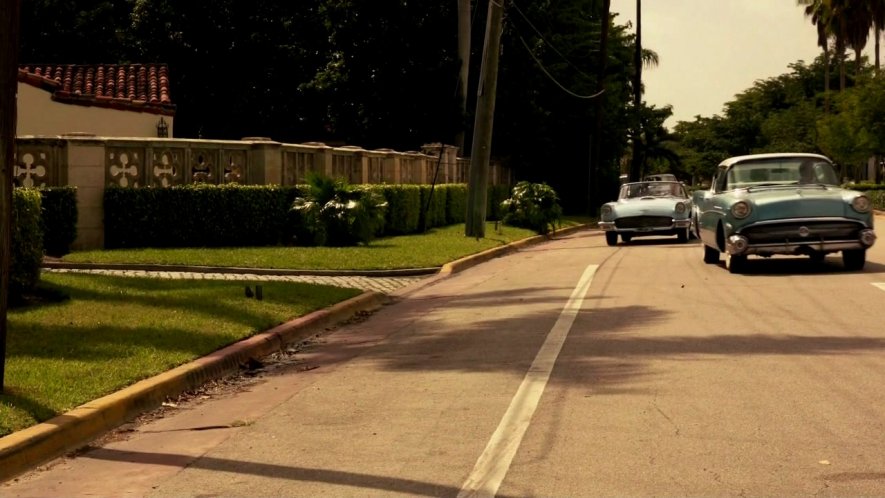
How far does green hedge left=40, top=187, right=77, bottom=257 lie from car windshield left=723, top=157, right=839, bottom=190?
1087 centimetres

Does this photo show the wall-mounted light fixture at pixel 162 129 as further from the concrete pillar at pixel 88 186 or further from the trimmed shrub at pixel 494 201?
the trimmed shrub at pixel 494 201

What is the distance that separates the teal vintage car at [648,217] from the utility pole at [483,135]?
299cm

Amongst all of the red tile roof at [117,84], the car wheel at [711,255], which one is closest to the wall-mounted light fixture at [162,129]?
the red tile roof at [117,84]

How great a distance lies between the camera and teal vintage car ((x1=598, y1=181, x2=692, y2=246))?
88.8ft

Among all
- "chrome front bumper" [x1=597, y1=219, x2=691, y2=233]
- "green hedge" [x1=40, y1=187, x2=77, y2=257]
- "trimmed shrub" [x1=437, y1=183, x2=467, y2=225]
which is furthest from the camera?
"trimmed shrub" [x1=437, y1=183, x2=467, y2=225]

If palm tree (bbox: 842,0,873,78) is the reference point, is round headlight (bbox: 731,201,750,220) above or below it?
below

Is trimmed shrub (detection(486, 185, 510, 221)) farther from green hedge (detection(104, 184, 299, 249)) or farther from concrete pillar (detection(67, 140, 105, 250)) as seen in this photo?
concrete pillar (detection(67, 140, 105, 250))

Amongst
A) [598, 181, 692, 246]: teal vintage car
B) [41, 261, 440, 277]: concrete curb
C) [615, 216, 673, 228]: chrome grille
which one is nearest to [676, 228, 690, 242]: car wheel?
[598, 181, 692, 246]: teal vintage car

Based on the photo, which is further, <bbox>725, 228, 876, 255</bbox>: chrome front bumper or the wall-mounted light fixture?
the wall-mounted light fixture

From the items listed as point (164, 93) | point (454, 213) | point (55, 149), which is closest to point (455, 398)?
point (55, 149)

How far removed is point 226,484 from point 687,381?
148 inches

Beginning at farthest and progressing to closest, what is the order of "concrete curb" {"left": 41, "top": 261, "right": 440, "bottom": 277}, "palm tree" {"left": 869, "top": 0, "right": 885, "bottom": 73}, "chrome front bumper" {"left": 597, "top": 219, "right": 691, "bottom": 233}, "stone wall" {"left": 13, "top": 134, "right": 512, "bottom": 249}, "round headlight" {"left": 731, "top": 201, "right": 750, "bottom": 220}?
"palm tree" {"left": 869, "top": 0, "right": 885, "bottom": 73}
"chrome front bumper" {"left": 597, "top": 219, "right": 691, "bottom": 233}
"stone wall" {"left": 13, "top": 134, "right": 512, "bottom": 249}
"concrete curb" {"left": 41, "top": 261, "right": 440, "bottom": 277}
"round headlight" {"left": 731, "top": 201, "right": 750, "bottom": 220}

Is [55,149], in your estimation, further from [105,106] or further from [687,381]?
[687,381]

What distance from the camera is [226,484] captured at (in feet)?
20.5
